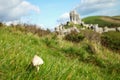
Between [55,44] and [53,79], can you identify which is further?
[55,44]

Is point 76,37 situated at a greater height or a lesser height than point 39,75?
lesser

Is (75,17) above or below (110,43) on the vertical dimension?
below

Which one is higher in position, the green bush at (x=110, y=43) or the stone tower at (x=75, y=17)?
the green bush at (x=110, y=43)

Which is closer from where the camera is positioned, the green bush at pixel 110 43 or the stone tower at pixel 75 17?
the green bush at pixel 110 43

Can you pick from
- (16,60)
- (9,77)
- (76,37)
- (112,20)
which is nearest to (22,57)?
(16,60)

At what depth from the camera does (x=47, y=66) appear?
446 cm

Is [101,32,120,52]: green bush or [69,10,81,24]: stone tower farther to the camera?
[69,10,81,24]: stone tower

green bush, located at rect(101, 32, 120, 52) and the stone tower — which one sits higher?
green bush, located at rect(101, 32, 120, 52)

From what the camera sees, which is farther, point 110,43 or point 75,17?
point 75,17

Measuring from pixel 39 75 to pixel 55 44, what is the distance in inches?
521

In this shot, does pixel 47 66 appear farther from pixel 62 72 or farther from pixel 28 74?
pixel 28 74

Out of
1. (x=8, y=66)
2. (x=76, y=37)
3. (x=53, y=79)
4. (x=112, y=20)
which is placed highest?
(x=8, y=66)

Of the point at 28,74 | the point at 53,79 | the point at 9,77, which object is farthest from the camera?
the point at 53,79

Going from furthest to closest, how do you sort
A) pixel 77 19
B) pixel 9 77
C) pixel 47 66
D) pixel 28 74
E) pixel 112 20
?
pixel 112 20
pixel 77 19
pixel 47 66
pixel 28 74
pixel 9 77
